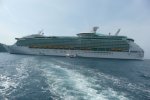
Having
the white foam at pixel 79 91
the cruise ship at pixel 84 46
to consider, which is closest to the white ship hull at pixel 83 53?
the cruise ship at pixel 84 46

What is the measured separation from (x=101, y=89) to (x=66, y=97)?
6748mm

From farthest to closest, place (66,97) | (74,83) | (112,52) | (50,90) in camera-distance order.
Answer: (112,52)
(74,83)
(50,90)
(66,97)

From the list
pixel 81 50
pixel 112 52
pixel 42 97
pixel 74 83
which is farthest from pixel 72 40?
pixel 42 97

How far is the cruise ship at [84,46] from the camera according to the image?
389ft

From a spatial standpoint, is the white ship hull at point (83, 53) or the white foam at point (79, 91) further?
the white ship hull at point (83, 53)

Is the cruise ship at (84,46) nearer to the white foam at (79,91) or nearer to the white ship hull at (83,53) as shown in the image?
A: the white ship hull at (83,53)

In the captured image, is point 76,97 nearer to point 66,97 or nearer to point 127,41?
point 66,97

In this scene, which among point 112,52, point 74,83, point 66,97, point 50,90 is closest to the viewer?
point 66,97

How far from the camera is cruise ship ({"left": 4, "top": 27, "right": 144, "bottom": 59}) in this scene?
389ft

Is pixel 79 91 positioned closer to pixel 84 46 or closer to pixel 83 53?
pixel 83 53

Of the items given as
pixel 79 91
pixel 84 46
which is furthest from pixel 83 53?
pixel 79 91

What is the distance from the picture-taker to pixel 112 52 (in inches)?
4653

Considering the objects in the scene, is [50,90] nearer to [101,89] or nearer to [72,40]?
[101,89]

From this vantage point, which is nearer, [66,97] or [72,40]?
[66,97]
